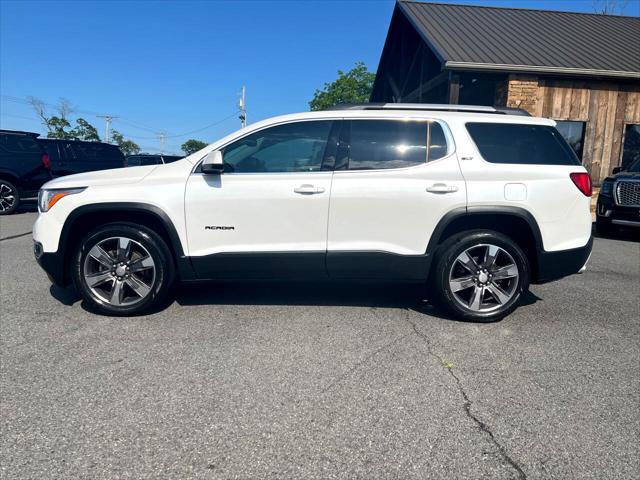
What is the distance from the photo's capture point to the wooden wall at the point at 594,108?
11.9 metres

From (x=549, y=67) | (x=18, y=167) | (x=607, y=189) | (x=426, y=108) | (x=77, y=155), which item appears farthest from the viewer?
(x=77, y=155)

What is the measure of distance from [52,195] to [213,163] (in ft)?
4.92

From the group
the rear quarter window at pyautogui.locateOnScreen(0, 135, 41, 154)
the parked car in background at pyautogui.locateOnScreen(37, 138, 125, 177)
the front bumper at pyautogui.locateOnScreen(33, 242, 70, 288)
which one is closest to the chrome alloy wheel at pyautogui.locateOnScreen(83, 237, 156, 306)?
the front bumper at pyautogui.locateOnScreen(33, 242, 70, 288)

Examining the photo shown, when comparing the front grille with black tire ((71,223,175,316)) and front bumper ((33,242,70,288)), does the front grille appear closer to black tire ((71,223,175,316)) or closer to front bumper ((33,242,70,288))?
black tire ((71,223,175,316))

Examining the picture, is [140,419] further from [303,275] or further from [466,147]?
[466,147]

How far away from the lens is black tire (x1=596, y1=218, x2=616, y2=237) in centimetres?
992

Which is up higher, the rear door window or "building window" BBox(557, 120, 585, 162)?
"building window" BBox(557, 120, 585, 162)

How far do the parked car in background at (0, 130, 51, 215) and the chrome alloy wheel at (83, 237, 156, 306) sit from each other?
978 cm

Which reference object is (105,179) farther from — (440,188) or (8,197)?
(8,197)

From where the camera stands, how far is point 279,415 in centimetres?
265

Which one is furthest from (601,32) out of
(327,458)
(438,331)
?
(327,458)

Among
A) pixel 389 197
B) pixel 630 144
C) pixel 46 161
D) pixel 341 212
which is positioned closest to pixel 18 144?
pixel 46 161

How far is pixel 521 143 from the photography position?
4336 mm

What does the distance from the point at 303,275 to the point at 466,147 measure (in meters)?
1.87
